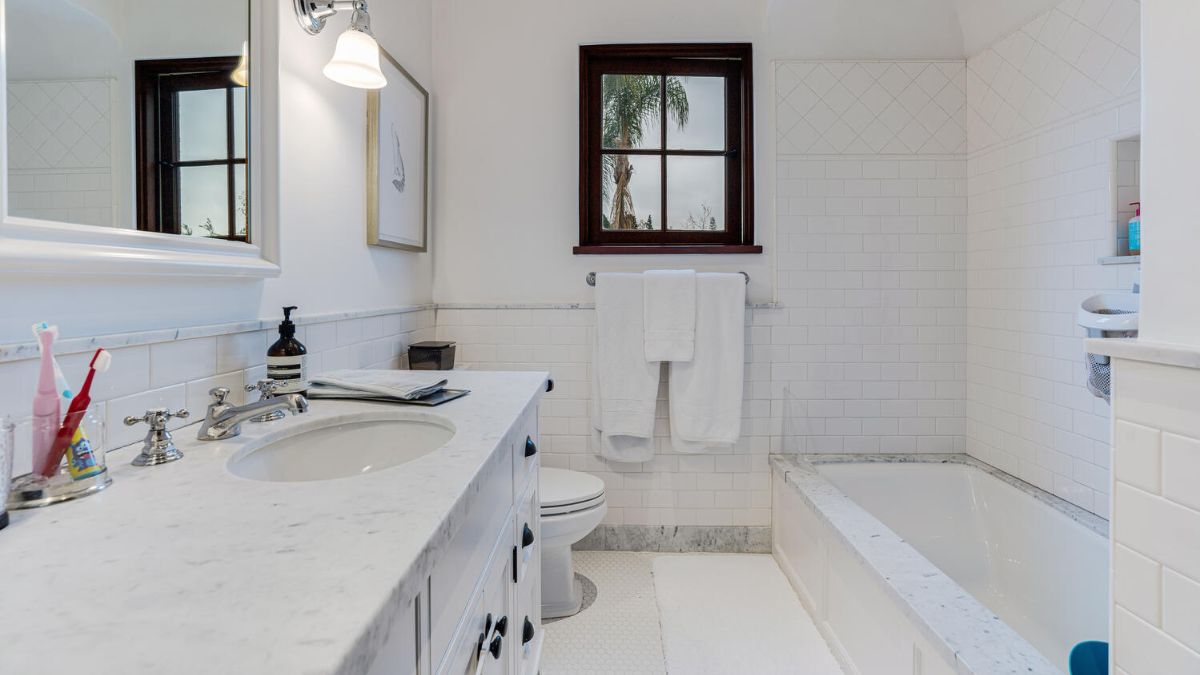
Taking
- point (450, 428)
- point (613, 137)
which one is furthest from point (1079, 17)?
point (450, 428)

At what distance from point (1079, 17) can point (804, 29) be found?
2.97 feet

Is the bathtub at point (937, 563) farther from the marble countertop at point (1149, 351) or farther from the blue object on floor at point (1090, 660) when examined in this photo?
the marble countertop at point (1149, 351)

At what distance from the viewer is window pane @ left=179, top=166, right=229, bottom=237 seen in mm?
1027

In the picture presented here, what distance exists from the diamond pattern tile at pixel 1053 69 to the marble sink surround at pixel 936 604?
150 cm

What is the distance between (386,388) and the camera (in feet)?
3.96

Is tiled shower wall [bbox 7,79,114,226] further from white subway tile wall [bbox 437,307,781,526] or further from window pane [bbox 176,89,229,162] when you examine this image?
white subway tile wall [bbox 437,307,781,526]

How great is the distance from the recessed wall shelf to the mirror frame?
2268 mm

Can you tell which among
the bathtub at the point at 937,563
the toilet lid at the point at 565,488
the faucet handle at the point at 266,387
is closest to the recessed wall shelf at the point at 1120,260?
the bathtub at the point at 937,563

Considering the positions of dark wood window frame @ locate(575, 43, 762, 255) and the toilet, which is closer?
the toilet

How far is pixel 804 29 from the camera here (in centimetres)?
241

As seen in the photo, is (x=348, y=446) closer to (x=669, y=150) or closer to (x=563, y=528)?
(x=563, y=528)

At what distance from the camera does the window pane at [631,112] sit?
251 centimetres

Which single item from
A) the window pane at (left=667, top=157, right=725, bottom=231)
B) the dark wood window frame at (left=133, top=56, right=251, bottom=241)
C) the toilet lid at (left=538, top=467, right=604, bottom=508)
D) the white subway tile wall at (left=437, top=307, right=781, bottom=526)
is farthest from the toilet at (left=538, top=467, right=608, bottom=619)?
the dark wood window frame at (left=133, top=56, right=251, bottom=241)

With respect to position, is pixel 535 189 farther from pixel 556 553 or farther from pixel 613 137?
pixel 556 553
